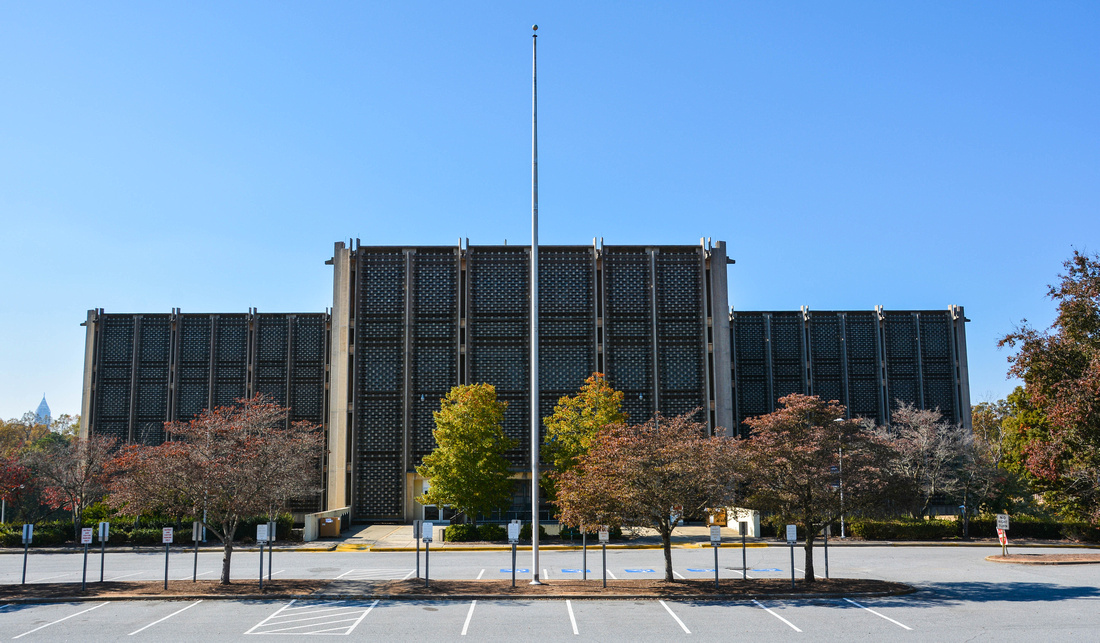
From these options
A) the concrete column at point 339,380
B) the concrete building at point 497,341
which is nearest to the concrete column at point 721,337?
the concrete building at point 497,341

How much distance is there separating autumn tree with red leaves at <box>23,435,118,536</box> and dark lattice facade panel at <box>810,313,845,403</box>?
48356 millimetres

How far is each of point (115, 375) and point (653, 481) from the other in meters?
50.3

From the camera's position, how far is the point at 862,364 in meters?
59.8

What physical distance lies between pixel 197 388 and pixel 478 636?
158 feet

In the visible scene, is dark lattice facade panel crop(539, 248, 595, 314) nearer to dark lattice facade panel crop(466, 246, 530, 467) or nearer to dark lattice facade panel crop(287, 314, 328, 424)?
dark lattice facade panel crop(466, 246, 530, 467)

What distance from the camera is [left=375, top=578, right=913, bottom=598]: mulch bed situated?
22.8 metres

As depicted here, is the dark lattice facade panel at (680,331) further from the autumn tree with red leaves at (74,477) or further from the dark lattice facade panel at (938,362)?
the autumn tree with red leaves at (74,477)

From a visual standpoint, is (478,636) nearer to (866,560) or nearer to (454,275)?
(866,560)

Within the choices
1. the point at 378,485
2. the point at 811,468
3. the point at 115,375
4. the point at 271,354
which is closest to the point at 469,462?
the point at 378,485

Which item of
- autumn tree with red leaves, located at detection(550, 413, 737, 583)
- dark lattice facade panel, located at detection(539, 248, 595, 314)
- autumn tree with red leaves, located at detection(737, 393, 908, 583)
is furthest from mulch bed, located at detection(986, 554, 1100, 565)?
dark lattice facade panel, located at detection(539, 248, 595, 314)

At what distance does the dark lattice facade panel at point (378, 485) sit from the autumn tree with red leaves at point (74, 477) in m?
14.8

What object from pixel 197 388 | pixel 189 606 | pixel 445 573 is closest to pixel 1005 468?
pixel 445 573

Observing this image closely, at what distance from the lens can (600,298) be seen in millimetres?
53031

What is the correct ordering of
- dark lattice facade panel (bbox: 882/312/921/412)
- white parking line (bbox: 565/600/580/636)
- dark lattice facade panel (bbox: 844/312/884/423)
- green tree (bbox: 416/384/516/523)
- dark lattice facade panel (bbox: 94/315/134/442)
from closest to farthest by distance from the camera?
white parking line (bbox: 565/600/580/636), green tree (bbox: 416/384/516/523), dark lattice facade panel (bbox: 94/315/134/442), dark lattice facade panel (bbox: 882/312/921/412), dark lattice facade panel (bbox: 844/312/884/423)
